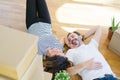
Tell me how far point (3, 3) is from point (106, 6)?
1521 mm

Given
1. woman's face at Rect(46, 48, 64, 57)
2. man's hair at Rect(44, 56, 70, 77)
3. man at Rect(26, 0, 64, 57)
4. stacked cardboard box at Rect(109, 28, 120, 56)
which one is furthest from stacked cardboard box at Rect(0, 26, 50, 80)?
stacked cardboard box at Rect(109, 28, 120, 56)

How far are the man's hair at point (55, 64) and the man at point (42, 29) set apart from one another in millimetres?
87

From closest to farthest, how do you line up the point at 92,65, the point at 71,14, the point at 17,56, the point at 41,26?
the point at 17,56
the point at 92,65
the point at 41,26
the point at 71,14

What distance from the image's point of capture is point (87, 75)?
164cm

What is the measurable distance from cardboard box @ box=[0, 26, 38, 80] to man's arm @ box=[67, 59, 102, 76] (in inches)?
43.2

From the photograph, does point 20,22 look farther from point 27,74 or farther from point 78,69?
point 27,74

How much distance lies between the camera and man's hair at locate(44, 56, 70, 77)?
1507 mm

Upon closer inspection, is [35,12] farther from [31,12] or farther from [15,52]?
[15,52]

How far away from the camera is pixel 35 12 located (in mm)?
2094

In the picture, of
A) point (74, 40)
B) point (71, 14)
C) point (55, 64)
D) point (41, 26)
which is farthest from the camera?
point (71, 14)

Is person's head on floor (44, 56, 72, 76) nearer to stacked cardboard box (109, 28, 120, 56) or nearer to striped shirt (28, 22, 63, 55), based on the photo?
striped shirt (28, 22, 63, 55)

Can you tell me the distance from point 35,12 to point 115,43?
944mm

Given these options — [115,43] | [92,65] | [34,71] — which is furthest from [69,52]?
[34,71]

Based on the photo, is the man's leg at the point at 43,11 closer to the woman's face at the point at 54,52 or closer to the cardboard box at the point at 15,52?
the woman's face at the point at 54,52
